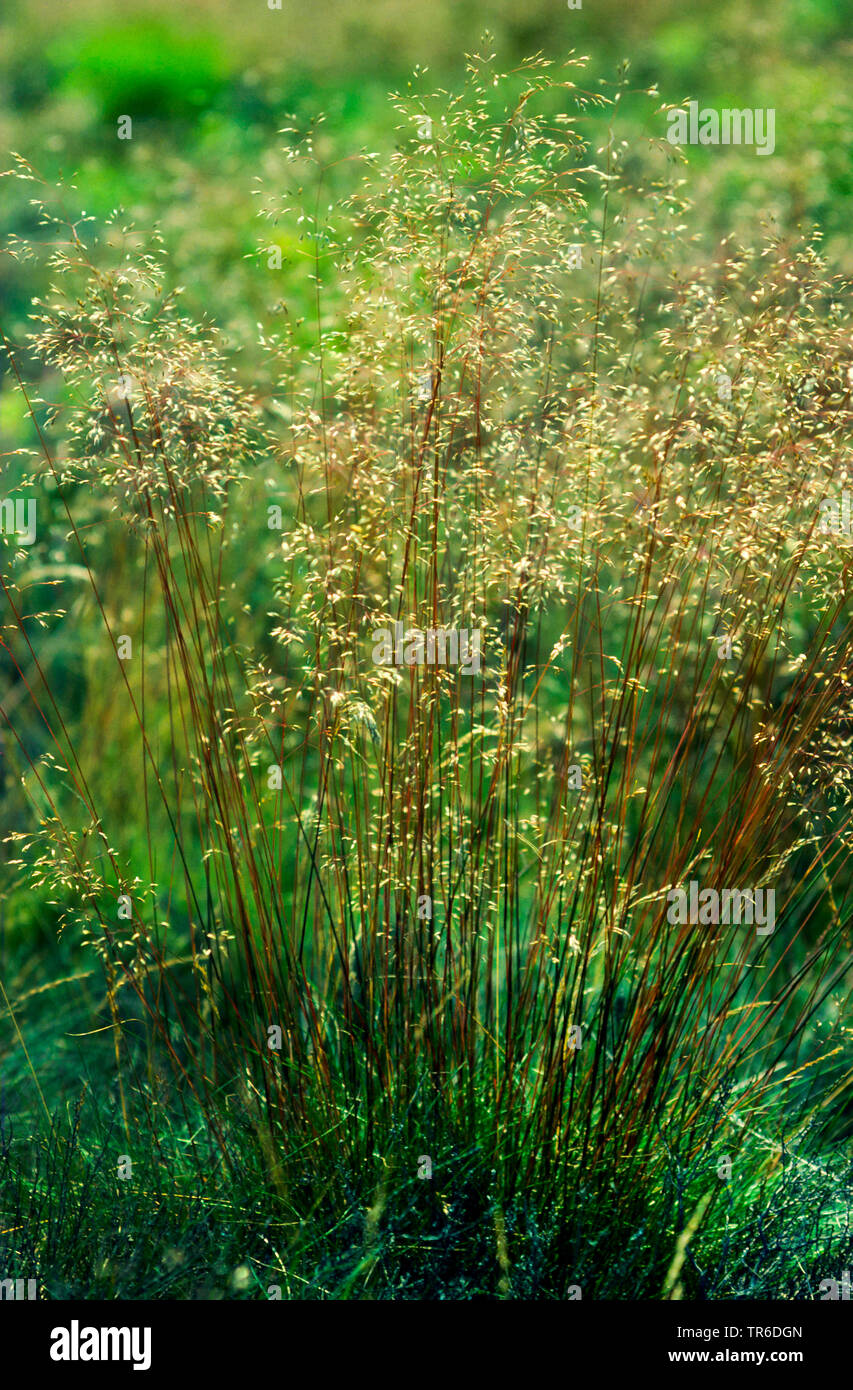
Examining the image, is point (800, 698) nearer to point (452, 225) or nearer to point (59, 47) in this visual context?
point (452, 225)

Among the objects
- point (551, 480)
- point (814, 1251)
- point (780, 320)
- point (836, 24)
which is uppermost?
point (836, 24)

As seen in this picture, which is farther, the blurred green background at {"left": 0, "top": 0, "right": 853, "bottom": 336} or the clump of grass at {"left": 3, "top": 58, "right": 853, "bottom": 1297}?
the blurred green background at {"left": 0, "top": 0, "right": 853, "bottom": 336}

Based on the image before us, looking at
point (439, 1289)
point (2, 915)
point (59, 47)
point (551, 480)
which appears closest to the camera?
point (439, 1289)

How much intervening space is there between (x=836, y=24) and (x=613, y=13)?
4.46 ft

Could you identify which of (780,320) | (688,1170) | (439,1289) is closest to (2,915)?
A: (439,1289)

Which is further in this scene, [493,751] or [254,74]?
[254,74]

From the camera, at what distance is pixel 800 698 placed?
87.4 inches

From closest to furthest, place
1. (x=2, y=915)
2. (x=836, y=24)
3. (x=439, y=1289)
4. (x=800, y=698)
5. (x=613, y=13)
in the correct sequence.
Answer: (x=439, y=1289) < (x=800, y=698) < (x=2, y=915) < (x=836, y=24) < (x=613, y=13)

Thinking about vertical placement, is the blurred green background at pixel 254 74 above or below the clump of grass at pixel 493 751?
above

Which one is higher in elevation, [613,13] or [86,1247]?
[613,13]

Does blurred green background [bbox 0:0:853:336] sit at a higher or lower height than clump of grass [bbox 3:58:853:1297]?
higher

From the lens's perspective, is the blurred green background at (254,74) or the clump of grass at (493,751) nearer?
the clump of grass at (493,751)

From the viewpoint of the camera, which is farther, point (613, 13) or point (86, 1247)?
point (613, 13)

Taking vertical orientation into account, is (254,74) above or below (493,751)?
above
